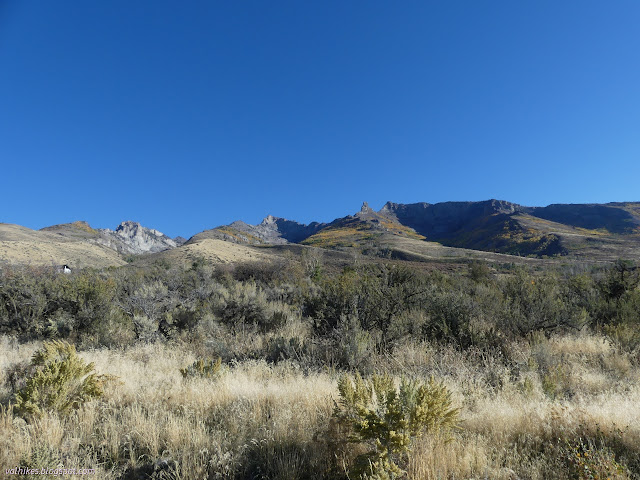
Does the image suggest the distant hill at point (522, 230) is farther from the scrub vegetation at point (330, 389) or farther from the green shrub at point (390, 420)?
the green shrub at point (390, 420)

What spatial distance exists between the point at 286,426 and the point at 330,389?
1.28 meters

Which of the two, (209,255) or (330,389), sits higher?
(209,255)

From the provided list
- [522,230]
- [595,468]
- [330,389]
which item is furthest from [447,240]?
[595,468]

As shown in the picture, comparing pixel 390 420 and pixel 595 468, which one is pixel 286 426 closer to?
pixel 390 420

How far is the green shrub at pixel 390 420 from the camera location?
2.38 meters

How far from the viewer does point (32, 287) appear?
32.6 feet

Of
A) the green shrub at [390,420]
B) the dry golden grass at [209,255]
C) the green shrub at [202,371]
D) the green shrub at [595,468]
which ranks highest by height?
the dry golden grass at [209,255]

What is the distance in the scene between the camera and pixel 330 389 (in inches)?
171

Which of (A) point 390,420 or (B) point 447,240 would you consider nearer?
(A) point 390,420

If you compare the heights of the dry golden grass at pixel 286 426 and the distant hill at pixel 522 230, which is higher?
the distant hill at pixel 522 230

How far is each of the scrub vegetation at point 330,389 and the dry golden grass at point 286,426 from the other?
0.07 ft

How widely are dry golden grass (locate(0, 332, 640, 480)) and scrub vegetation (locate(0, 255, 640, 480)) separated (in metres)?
0.02

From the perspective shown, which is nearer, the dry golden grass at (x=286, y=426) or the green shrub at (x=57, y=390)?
the dry golden grass at (x=286, y=426)

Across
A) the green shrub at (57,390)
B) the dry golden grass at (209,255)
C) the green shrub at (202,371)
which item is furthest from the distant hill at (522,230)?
the green shrub at (57,390)
